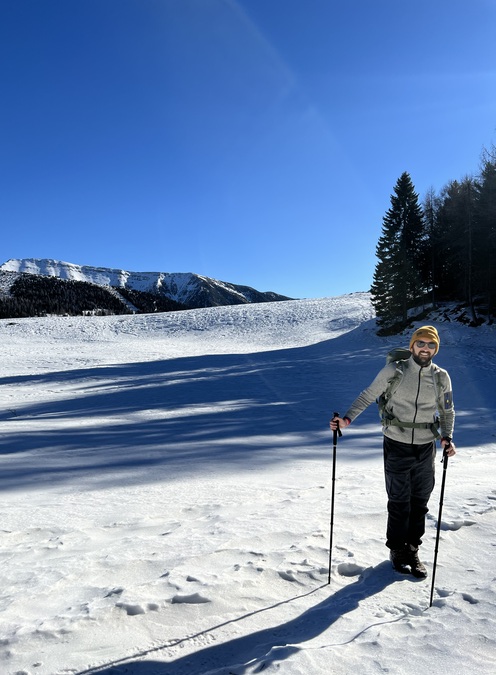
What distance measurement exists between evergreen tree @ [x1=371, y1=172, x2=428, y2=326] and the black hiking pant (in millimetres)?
30224

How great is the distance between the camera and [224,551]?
402cm

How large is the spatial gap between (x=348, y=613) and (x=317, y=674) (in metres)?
0.81

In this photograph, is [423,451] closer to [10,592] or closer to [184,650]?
[184,650]

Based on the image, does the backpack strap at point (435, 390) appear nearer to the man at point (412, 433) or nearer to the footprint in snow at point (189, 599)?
the man at point (412, 433)

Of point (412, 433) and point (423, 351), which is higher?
point (423, 351)

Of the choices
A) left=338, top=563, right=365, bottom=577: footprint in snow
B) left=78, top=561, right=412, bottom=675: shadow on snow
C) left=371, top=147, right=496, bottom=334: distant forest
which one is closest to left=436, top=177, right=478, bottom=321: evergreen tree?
left=371, top=147, right=496, bottom=334: distant forest

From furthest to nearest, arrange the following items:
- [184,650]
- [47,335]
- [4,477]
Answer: [47,335] < [4,477] < [184,650]

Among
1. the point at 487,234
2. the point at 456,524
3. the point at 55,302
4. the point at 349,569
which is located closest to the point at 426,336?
the point at 349,569

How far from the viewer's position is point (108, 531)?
4625 mm

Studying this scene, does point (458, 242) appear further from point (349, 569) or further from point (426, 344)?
point (349, 569)

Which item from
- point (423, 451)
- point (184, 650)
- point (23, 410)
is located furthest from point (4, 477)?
point (23, 410)

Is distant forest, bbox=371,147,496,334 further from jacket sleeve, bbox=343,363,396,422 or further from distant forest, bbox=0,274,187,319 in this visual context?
distant forest, bbox=0,274,187,319

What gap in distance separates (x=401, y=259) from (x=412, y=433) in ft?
104

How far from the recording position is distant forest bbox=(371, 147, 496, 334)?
1100 inches
